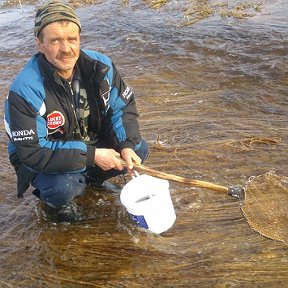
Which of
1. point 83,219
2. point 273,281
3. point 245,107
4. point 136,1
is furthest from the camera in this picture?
point 136,1

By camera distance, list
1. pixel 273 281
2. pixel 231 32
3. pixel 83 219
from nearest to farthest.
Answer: pixel 273 281 → pixel 83 219 → pixel 231 32

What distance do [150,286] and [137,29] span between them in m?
6.99

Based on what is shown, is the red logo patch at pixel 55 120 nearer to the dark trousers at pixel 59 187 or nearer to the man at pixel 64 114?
the man at pixel 64 114

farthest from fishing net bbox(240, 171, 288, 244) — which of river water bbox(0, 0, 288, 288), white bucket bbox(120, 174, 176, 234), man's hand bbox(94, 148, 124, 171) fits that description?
man's hand bbox(94, 148, 124, 171)

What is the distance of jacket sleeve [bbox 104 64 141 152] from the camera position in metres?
3.19

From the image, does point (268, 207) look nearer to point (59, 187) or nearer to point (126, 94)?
point (126, 94)

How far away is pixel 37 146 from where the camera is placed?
9.28ft

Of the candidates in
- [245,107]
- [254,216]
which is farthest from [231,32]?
[254,216]

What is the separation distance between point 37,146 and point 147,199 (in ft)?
2.79

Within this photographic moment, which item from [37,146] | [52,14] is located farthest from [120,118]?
[52,14]

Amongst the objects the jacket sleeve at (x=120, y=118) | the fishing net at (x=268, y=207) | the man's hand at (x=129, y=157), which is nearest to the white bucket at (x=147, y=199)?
the man's hand at (x=129, y=157)

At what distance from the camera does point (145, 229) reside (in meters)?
3.18

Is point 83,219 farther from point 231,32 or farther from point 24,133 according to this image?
point 231,32

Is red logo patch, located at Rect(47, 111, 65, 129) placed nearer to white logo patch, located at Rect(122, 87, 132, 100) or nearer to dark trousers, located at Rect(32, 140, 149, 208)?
dark trousers, located at Rect(32, 140, 149, 208)
